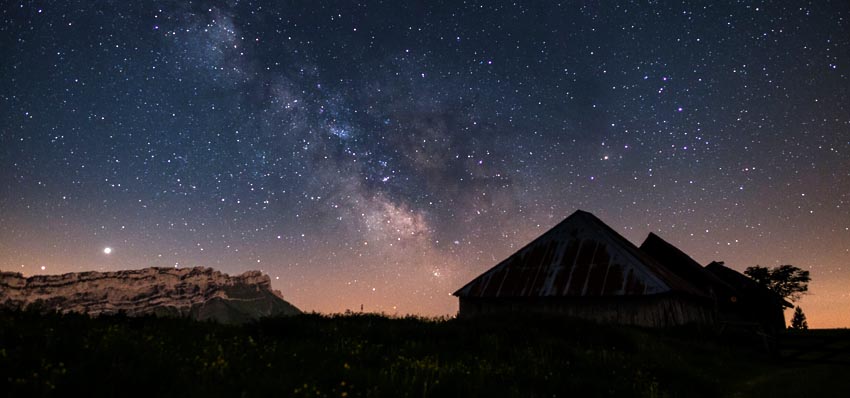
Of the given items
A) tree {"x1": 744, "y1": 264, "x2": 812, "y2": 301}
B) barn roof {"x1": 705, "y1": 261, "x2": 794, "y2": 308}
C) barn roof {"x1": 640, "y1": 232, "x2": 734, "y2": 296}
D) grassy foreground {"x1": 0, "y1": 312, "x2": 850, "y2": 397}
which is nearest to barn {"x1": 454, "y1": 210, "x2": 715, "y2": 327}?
barn roof {"x1": 640, "y1": 232, "x2": 734, "y2": 296}

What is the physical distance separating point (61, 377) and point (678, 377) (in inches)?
378

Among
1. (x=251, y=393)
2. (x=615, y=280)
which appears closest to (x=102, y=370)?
(x=251, y=393)

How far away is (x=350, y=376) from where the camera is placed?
197 inches

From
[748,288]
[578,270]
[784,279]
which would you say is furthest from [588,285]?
[784,279]

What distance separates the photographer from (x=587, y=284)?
20891 millimetres

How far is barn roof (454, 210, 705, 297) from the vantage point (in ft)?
65.5

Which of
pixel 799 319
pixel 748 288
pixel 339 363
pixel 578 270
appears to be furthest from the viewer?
pixel 799 319

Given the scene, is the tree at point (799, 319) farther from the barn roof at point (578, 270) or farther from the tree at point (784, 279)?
the barn roof at point (578, 270)

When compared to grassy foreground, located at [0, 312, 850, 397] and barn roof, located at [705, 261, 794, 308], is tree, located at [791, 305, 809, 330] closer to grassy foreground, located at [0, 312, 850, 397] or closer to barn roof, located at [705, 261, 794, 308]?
barn roof, located at [705, 261, 794, 308]

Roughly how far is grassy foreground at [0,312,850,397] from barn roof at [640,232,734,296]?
20265mm

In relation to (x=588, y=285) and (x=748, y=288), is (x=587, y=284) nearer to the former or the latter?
(x=588, y=285)

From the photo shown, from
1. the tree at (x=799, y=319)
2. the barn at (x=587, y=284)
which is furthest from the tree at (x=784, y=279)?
the barn at (x=587, y=284)

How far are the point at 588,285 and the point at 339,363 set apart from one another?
58.2 ft

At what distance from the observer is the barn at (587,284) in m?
19.4
